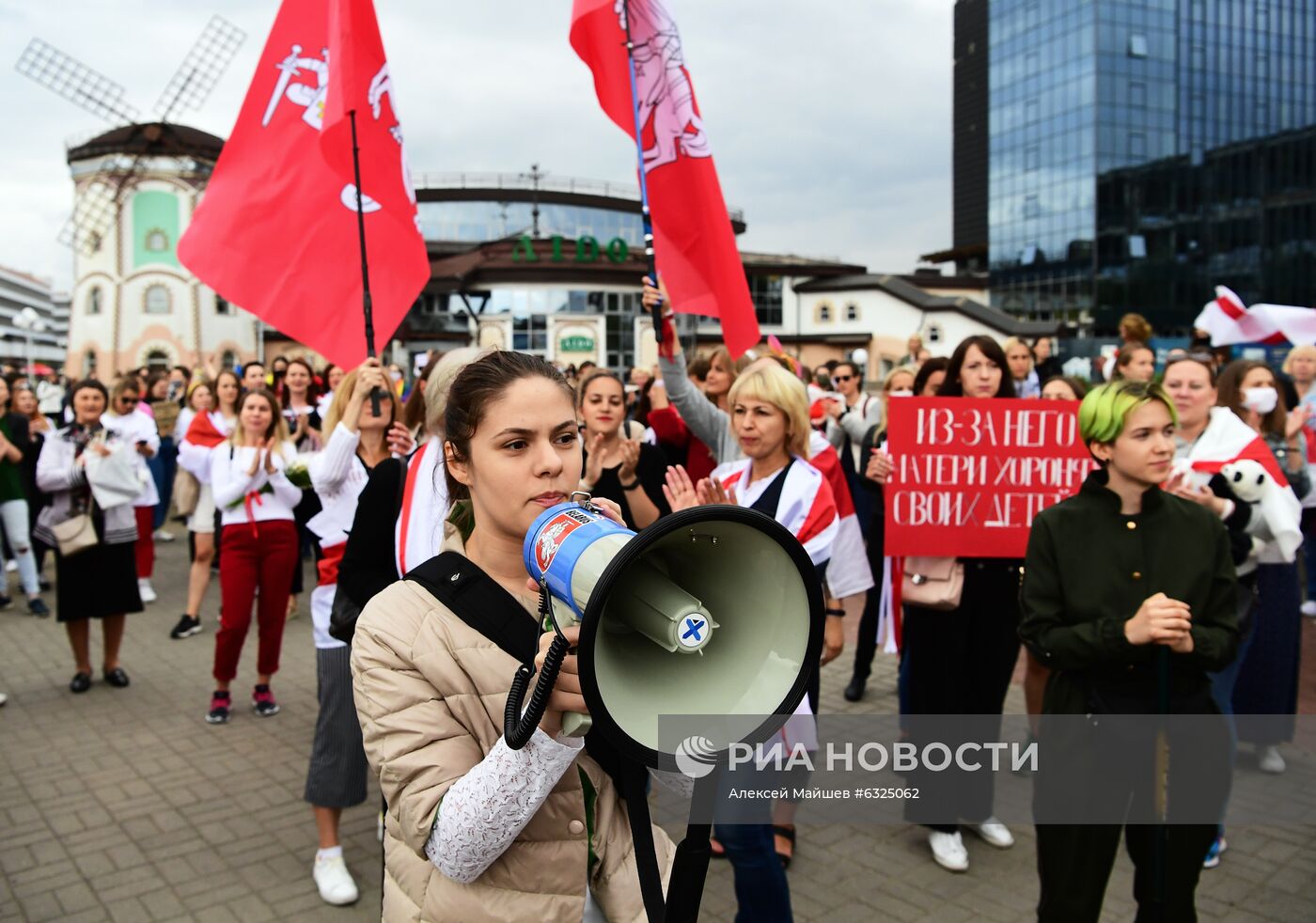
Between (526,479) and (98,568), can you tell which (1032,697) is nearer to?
(526,479)

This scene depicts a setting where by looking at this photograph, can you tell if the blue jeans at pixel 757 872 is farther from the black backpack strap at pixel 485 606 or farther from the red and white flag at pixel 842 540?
the black backpack strap at pixel 485 606

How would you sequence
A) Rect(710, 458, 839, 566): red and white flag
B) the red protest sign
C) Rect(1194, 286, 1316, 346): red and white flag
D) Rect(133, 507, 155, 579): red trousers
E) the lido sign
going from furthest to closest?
the lido sign, Rect(133, 507, 155, 579): red trousers, Rect(1194, 286, 1316, 346): red and white flag, the red protest sign, Rect(710, 458, 839, 566): red and white flag

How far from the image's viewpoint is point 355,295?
4.66 meters

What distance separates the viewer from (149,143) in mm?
50188

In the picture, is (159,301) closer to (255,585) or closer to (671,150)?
(255,585)

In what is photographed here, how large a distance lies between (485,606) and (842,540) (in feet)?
11.0

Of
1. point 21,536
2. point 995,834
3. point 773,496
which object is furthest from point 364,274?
point 21,536

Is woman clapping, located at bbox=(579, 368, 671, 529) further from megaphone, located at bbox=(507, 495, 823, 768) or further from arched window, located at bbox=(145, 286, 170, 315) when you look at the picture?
arched window, located at bbox=(145, 286, 170, 315)

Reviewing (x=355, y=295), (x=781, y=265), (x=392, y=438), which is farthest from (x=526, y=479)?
(x=781, y=265)

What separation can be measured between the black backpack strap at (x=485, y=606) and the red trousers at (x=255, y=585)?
4.87 m

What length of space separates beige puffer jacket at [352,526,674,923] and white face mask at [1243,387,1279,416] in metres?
5.00

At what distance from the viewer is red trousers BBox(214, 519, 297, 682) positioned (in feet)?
20.6

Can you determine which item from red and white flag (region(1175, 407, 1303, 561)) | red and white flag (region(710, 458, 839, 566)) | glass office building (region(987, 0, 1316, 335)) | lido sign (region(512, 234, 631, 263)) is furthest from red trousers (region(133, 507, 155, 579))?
glass office building (region(987, 0, 1316, 335))

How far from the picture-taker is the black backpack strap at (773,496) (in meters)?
3.99
